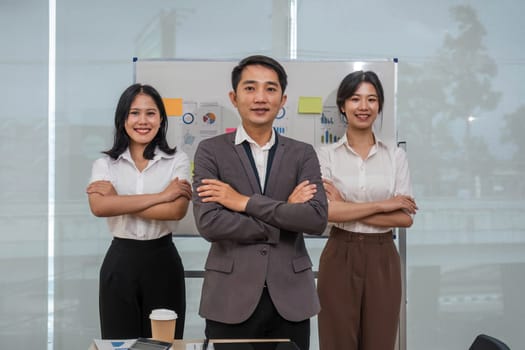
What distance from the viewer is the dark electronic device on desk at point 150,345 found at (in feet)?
5.24

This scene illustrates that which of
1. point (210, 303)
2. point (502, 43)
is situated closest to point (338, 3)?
point (502, 43)

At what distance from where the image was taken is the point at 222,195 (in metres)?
2.26

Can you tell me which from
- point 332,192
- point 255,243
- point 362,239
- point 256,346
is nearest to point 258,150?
point 255,243

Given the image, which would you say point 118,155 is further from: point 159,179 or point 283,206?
point 283,206

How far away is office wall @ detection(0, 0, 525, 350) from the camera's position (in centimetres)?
409

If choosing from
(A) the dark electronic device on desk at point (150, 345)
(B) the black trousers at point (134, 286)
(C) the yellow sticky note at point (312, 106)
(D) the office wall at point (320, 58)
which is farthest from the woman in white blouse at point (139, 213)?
(D) the office wall at point (320, 58)

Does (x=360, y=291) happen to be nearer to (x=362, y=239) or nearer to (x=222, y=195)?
(x=362, y=239)

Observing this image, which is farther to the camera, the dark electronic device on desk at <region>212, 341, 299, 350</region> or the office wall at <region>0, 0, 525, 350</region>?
the office wall at <region>0, 0, 525, 350</region>

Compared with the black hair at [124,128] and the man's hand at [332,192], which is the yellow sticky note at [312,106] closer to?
the man's hand at [332,192]

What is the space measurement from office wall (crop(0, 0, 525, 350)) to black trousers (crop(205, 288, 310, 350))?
78.4 inches

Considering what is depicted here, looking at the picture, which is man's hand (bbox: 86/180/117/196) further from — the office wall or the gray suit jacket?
the office wall

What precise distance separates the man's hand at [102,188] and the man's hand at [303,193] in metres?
0.92

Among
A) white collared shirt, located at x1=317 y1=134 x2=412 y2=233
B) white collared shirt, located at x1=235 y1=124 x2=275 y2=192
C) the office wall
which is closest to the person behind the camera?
white collared shirt, located at x1=235 y1=124 x2=275 y2=192

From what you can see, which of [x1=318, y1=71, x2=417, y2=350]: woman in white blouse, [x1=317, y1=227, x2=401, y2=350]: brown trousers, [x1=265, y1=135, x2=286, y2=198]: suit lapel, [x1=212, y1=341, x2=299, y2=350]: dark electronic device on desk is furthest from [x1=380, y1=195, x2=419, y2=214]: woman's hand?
[x1=212, y1=341, x2=299, y2=350]: dark electronic device on desk
